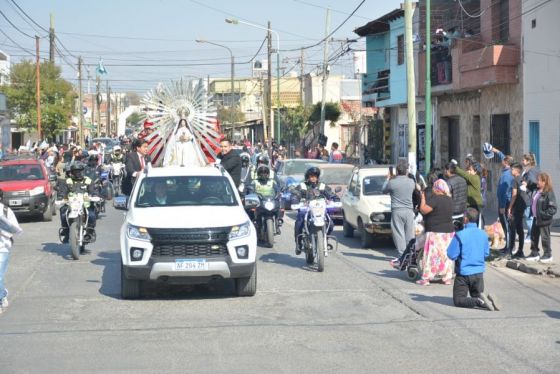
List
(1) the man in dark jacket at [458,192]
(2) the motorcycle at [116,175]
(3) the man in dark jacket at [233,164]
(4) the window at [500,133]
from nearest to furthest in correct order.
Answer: (1) the man in dark jacket at [458,192] < (3) the man in dark jacket at [233,164] < (4) the window at [500,133] < (2) the motorcycle at [116,175]

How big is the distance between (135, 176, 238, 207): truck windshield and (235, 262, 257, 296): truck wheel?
1225mm

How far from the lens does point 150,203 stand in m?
13.0

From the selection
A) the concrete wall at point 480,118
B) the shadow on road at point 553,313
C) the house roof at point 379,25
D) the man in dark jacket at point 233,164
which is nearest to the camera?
the shadow on road at point 553,313

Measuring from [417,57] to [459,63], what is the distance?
5.41m

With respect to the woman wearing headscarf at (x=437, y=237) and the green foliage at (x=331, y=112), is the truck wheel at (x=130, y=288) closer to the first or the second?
the woman wearing headscarf at (x=437, y=237)

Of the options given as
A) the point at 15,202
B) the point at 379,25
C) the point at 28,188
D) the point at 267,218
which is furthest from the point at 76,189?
the point at 379,25

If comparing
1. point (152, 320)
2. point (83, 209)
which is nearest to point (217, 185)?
point (152, 320)

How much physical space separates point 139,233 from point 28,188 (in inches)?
522

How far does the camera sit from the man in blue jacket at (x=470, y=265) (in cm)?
1146

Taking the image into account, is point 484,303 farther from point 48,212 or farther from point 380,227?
point 48,212

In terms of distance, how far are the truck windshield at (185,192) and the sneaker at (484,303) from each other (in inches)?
148

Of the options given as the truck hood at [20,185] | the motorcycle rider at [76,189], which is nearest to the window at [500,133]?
the truck hood at [20,185]

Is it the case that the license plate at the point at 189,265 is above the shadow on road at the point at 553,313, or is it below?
above

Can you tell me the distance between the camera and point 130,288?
484 inches
